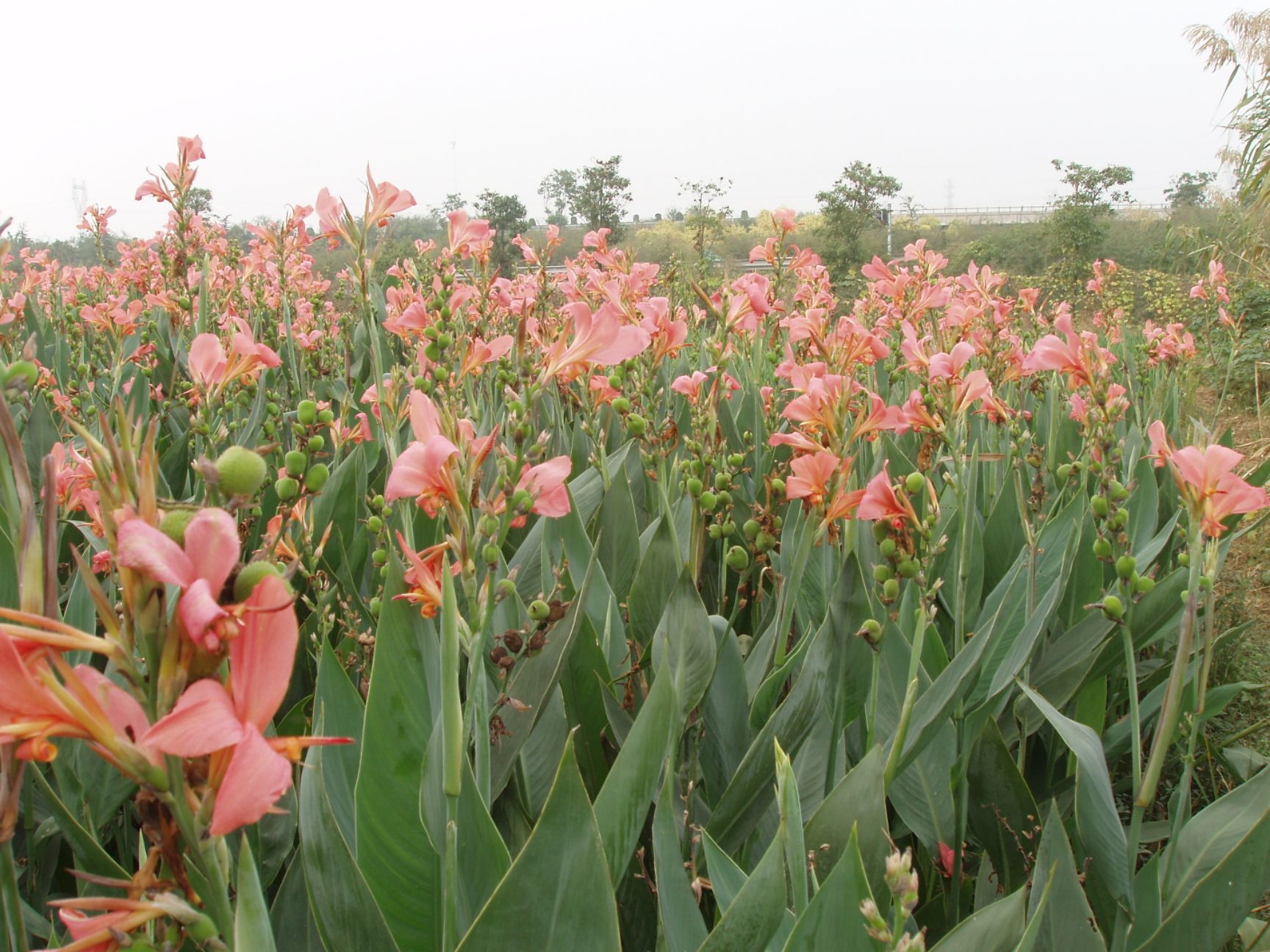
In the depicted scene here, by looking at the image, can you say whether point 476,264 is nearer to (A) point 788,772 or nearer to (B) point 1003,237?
(A) point 788,772

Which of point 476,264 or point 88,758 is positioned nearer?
point 88,758

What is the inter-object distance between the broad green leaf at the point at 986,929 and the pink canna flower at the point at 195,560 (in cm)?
76

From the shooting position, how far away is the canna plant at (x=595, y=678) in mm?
420

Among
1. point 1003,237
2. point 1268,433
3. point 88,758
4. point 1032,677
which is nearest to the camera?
point 88,758

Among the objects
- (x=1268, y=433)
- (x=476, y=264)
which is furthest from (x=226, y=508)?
(x=1268, y=433)

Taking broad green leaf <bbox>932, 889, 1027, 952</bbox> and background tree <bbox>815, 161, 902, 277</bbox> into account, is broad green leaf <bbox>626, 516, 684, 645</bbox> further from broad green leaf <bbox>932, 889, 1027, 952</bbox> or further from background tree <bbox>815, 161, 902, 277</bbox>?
background tree <bbox>815, 161, 902, 277</bbox>

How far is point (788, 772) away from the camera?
795mm

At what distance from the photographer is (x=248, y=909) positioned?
1.82 feet

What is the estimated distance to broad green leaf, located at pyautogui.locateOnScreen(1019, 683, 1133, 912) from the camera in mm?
1041

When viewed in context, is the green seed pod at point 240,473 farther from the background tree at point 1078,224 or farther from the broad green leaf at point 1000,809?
the background tree at point 1078,224

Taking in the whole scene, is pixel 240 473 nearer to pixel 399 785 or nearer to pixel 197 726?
pixel 197 726

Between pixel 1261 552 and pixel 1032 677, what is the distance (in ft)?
8.33

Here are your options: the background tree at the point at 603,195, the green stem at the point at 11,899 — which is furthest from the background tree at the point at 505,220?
the green stem at the point at 11,899

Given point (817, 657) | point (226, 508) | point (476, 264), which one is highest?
point (476, 264)
